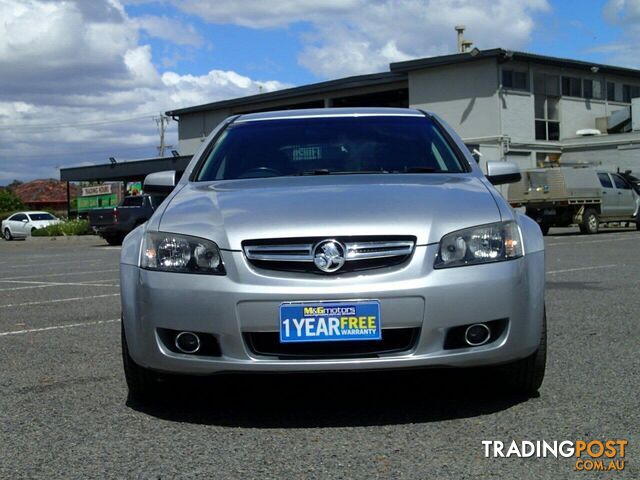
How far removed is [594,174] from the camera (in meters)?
26.0

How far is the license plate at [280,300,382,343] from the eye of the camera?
3891 millimetres

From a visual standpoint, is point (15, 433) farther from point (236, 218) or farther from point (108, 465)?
point (236, 218)

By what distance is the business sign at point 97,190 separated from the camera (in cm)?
5141

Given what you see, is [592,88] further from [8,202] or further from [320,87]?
[8,202]

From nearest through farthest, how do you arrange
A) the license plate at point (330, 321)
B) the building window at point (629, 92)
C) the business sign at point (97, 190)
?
the license plate at point (330, 321), the building window at point (629, 92), the business sign at point (97, 190)

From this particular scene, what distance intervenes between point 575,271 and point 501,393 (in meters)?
7.94

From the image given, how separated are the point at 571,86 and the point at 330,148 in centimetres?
3637

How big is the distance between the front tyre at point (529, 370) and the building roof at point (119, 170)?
41.8 metres

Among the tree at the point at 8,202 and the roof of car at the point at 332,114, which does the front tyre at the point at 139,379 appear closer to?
the roof of car at the point at 332,114

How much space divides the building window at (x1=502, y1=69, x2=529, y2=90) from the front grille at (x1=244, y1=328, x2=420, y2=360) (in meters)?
33.2

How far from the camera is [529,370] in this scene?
438cm

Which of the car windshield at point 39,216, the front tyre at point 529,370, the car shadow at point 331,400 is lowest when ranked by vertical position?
the car shadow at point 331,400

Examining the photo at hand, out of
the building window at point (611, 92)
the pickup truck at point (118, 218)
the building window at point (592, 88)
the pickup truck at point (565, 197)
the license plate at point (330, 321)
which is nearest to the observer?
the license plate at point (330, 321)

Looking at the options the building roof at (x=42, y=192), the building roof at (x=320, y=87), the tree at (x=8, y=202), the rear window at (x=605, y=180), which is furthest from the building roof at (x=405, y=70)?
the building roof at (x=42, y=192)
